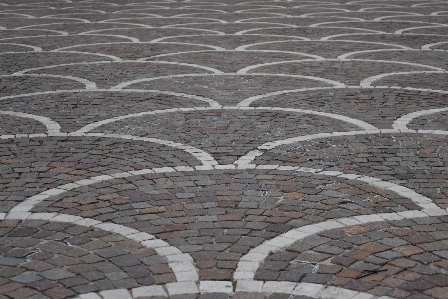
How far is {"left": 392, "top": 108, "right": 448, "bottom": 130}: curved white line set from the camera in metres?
10.3

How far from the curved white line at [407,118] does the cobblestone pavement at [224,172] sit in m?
0.06

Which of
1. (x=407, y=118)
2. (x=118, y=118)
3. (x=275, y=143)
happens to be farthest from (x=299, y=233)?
(x=118, y=118)

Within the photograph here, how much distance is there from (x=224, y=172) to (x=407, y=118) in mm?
3626

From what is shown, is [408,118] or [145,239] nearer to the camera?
[145,239]

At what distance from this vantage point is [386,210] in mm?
7055

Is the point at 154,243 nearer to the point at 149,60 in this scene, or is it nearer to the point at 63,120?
the point at 63,120

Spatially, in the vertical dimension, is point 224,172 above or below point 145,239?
below

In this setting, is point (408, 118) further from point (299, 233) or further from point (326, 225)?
point (299, 233)

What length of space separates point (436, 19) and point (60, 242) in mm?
19545

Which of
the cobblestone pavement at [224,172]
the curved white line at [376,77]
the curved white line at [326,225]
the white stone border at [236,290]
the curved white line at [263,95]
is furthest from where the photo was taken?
the curved white line at [376,77]

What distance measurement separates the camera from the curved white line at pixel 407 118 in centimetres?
1030

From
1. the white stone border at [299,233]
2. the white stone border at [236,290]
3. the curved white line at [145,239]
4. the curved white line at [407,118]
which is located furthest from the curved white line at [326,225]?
the curved white line at [407,118]

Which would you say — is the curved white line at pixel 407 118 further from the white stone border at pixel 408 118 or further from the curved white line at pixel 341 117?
the curved white line at pixel 341 117

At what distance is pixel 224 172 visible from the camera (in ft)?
27.2
